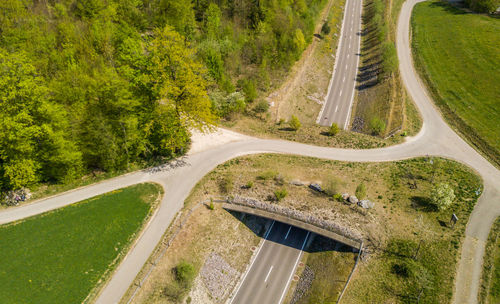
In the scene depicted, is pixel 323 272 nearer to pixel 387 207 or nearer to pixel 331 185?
pixel 331 185

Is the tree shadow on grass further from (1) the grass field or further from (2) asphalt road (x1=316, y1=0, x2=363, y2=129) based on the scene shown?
(2) asphalt road (x1=316, y1=0, x2=363, y2=129)

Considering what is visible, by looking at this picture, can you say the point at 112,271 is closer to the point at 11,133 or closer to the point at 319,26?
the point at 11,133

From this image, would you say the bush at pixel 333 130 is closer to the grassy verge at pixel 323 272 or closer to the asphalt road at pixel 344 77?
the asphalt road at pixel 344 77

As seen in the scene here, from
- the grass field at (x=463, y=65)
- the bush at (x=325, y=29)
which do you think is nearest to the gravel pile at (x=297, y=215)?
the grass field at (x=463, y=65)

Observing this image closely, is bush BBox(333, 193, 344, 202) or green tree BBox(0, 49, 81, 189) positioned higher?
green tree BBox(0, 49, 81, 189)

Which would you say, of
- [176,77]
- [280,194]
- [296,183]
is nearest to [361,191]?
[296,183]

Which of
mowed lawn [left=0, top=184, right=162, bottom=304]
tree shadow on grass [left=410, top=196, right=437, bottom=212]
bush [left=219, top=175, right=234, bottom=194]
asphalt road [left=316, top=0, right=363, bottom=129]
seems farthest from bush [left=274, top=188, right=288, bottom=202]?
asphalt road [left=316, top=0, right=363, bottom=129]
